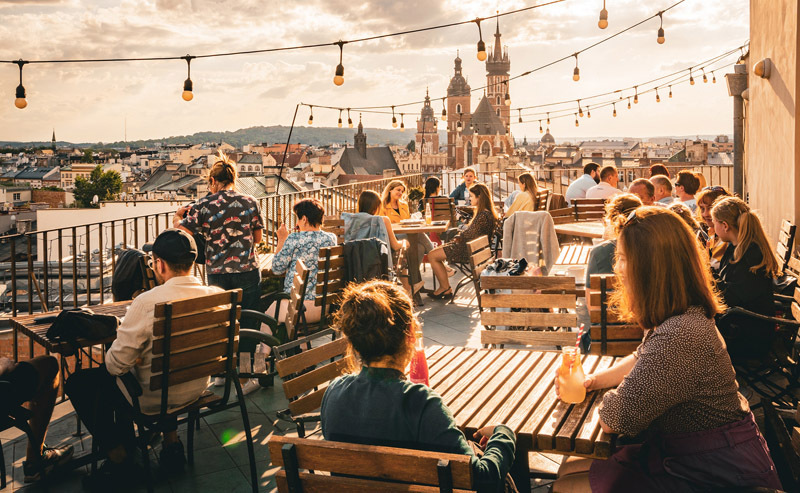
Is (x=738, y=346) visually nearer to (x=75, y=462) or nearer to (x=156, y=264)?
(x=156, y=264)

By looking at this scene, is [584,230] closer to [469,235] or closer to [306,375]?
[469,235]

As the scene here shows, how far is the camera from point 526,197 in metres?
8.37

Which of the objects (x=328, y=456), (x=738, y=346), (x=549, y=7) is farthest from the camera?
(x=549, y=7)

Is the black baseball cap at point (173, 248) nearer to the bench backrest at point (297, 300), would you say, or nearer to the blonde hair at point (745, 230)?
the bench backrest at point (297, 300)

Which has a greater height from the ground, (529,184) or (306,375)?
(529,184)

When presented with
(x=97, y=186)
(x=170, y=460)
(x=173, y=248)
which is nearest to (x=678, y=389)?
(x=173, y=248)

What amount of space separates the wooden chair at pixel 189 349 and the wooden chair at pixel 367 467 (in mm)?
1491

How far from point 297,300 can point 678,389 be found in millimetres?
2916

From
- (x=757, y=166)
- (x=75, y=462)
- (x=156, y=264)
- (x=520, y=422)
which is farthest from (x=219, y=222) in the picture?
(x=757, y=166)

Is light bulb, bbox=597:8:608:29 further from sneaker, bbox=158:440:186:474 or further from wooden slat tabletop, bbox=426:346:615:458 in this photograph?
sneaker, bbox=158:440:186:474

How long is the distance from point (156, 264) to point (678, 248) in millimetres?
2479

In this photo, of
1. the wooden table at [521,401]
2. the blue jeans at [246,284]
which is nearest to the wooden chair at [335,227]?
the blue jeans at [246,284]

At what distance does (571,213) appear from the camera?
872cm

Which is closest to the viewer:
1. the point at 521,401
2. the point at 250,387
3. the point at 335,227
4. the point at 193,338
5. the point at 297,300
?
the point at 521,401
